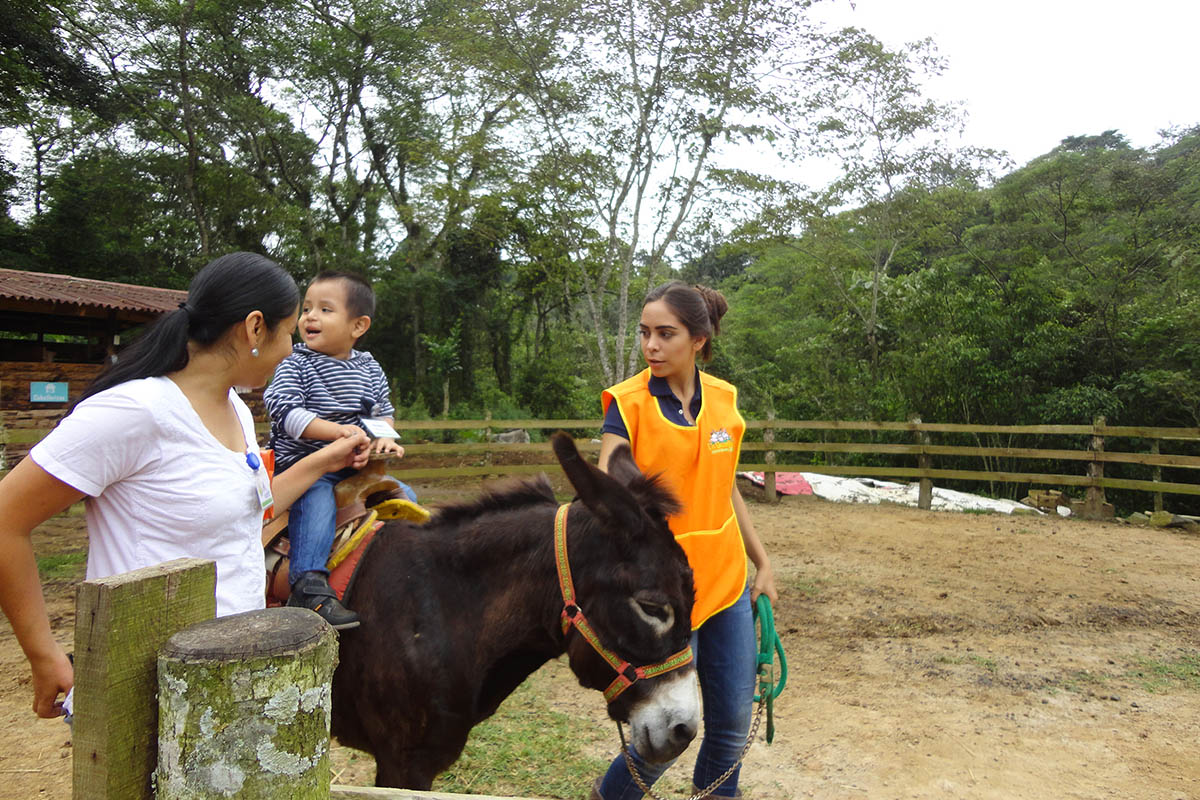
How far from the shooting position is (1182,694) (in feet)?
14.2

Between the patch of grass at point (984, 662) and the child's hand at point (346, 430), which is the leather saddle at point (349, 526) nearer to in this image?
the child's hand at point (346, 430)

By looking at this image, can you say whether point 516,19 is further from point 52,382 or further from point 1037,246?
point 1037,246

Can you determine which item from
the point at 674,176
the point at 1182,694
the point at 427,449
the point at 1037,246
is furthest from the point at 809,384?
the point at 1182,694

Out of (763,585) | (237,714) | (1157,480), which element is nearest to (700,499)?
(763,585)

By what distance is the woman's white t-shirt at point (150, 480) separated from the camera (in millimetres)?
1223

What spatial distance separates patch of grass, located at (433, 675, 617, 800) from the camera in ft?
10.5

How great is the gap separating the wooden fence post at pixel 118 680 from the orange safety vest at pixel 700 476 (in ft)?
4.69

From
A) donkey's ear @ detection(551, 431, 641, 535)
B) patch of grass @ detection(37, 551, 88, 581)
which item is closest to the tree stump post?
donkey's ear @ detection(551, 431, 641, 535)

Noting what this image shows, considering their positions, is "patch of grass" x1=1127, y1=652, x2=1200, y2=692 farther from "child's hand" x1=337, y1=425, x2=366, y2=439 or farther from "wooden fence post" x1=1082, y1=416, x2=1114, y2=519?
"wooden fence post" x1=1082, y1=416, x2=1114, y2=519

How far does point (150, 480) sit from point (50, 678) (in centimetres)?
40

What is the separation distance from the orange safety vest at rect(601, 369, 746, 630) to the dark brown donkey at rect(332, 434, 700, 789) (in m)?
0.14

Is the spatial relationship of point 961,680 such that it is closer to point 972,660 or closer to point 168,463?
point 972,660

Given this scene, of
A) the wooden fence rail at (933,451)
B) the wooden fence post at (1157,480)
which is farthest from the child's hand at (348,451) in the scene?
the wooden fence post at (1157,480)

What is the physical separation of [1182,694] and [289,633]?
218 inches
